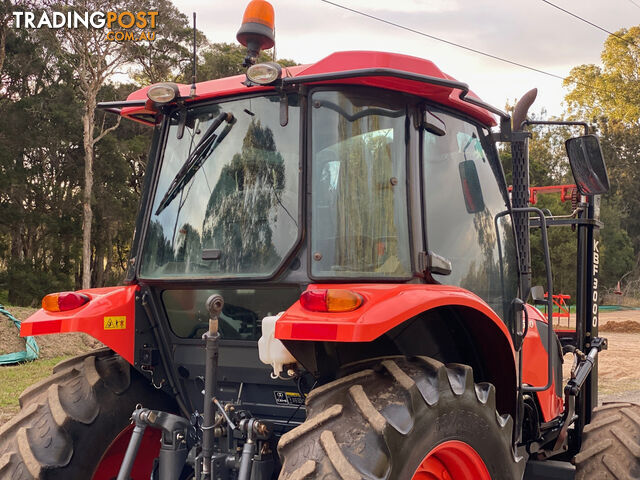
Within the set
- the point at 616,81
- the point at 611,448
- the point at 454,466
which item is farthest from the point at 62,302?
the point at 616,81

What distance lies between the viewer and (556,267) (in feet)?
98.0

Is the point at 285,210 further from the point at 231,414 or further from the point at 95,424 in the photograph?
the point at 95,424

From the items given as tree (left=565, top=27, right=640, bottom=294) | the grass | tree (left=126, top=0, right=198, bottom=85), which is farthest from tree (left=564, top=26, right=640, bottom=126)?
the grass

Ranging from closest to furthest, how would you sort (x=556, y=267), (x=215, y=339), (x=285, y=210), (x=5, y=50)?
(x=215, y=339), (x=285, y=210), (x=5, y=50), (x=556, y=267)

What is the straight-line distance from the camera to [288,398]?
321cm

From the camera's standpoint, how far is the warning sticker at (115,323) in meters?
3.30

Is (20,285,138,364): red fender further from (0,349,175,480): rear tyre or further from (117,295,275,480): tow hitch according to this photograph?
(117,295,275,480): tow hitch

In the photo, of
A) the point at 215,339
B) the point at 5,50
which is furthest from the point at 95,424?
the point at 5,50

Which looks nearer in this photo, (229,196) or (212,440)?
(212,440)

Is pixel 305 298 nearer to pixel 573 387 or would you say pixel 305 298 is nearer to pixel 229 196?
pixel 229 196

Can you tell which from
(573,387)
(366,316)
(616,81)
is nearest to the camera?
(366,316)

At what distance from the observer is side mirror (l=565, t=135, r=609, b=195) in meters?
3.69

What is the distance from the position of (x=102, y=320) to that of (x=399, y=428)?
1581 mm

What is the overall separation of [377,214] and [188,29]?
96.4 ft
